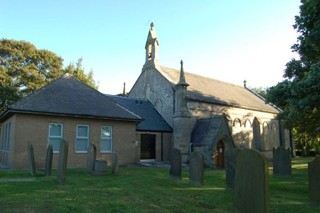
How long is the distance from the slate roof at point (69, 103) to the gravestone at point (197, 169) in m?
9.90

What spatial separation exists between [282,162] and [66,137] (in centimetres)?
1437

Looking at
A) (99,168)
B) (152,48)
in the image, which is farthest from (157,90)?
(99,168)

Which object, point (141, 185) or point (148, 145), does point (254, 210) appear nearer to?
point (141, 185)

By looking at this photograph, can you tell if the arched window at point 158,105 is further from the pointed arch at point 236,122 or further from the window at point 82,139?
the window at point 82,139

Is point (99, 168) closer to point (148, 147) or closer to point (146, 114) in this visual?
point (148, 147)

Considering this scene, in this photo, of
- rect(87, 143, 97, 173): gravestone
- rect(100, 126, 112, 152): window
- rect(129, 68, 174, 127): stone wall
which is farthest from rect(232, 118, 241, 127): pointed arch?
rect(87, 143, 97, 173): gravestone

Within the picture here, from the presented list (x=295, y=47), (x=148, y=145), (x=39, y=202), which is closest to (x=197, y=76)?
(x=148, y=145)

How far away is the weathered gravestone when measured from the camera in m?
5.88

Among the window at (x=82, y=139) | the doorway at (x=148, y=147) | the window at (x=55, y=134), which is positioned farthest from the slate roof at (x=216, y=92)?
the window at (x=55, y=134)

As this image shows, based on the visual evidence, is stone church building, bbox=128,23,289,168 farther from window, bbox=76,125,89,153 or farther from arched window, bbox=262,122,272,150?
window, bbox=76,125,89,153

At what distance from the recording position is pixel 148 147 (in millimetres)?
25781

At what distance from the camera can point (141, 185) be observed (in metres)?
11.9

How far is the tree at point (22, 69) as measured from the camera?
35.3 meters

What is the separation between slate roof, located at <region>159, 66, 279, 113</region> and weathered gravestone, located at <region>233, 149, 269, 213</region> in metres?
20.1
